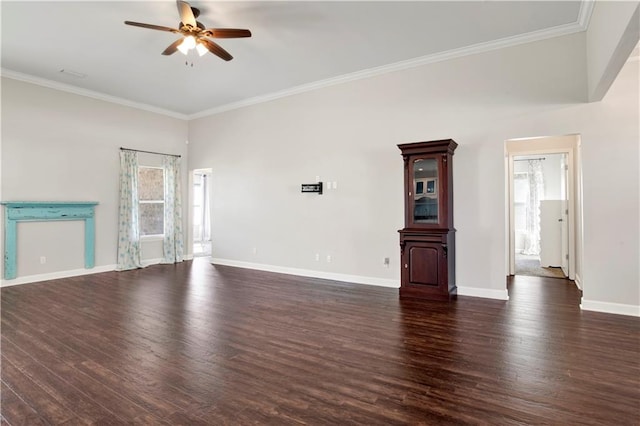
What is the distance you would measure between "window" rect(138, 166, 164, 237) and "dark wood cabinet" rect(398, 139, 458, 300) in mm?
5406

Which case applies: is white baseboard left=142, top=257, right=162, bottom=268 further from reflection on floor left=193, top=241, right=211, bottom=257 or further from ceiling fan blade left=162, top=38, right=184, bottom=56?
ceiling fan blade left=162, top=38, right=184, bottom=56

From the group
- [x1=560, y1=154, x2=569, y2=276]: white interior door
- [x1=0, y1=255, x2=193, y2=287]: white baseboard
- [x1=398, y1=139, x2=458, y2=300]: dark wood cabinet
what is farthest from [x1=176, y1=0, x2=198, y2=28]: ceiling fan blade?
[x1=560, y1=154, x2=569, y2=276]: white interior door

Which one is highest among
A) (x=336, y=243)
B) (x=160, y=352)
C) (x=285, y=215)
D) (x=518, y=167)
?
(x=518, y=167)

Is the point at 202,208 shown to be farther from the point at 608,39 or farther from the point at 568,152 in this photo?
the point at 608,39

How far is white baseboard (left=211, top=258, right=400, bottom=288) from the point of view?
17.2 ft

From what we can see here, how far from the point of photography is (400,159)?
509 centimetres

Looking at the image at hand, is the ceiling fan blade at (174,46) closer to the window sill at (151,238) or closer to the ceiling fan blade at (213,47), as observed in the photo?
the ceiling fan blade at (213,47)

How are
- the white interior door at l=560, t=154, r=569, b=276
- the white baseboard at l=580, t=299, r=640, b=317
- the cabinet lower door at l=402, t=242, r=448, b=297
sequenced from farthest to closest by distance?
the white interior door at l=560, t=154, r=569, b=276 < the cabinet lower door at l=402, t=242, r=448, b=297 < the white baseboard at l=580, t=299, r=640, b=317

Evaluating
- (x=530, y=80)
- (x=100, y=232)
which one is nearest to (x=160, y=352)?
(x=100, y=232)

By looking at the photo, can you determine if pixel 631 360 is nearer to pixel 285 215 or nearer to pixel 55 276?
pixel 285 215

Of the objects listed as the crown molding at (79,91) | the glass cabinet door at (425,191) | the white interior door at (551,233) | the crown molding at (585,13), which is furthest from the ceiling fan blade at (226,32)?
the white interior door at (551,233)

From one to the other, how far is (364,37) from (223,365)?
4026 mm

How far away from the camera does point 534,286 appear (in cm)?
517

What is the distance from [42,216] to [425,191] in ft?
20.1
